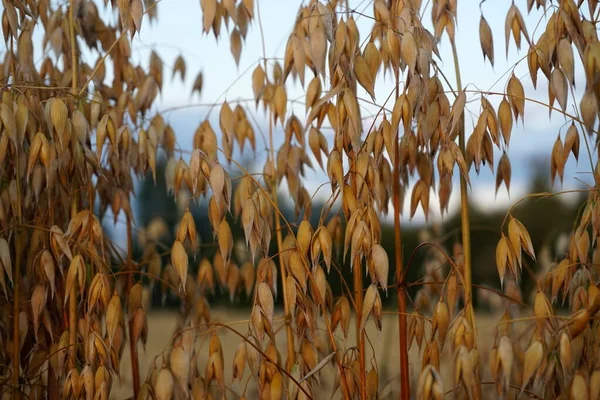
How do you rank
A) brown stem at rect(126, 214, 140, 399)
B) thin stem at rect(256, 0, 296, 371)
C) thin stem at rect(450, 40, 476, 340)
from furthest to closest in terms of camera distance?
1. brown stem at rect(126, 214, 140, 399)
2. thin stem at rect(256, 0, 296, 371)
3. thin stem at rect(450, 40, 476, 340)

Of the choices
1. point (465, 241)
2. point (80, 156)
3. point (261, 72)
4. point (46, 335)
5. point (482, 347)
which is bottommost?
point (482, 347)

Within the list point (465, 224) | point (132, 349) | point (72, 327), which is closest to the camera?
point (465, 224)

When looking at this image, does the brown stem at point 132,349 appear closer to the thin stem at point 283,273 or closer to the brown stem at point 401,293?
the thin stem at point 283,273

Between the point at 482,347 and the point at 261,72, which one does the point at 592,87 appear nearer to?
the point at 261,72

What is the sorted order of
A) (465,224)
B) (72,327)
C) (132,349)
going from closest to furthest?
1. (465,224)
2. (72,327)
3. (132,349)

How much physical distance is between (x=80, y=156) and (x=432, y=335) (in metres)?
0.46

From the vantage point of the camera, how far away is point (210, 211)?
33.1 inches

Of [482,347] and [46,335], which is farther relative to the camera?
[482,347]

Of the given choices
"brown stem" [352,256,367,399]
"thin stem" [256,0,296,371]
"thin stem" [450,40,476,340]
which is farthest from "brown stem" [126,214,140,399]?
"thin stem" [450,40,476,340]

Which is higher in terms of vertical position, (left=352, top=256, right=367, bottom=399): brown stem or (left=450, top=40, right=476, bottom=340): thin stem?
(left=450, top=40, right=476, bottom=340): thin stem

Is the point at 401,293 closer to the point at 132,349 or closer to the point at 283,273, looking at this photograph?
the point at 283,273

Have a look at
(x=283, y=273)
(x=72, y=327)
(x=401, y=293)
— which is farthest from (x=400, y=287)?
(x=72, y=327)

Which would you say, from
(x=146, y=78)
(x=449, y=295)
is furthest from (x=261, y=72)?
(x=449, y=295)

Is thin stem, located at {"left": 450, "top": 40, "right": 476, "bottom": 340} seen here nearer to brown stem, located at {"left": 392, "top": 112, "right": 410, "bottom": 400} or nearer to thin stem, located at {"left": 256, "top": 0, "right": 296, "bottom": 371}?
brown stem, located at {"left": 392, "top": 112, "right": 410, "bottom": 400}
